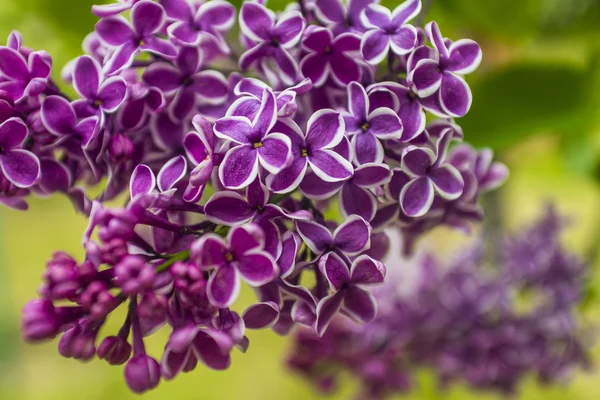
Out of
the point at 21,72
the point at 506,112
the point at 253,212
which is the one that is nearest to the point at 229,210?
the point at 253,212

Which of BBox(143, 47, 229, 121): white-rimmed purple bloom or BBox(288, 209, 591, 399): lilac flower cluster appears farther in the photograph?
BBox(288, 209, 591, 399): lilac flower cluster

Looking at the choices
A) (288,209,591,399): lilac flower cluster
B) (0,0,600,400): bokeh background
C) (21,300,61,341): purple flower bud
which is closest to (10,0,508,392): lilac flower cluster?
(21,300,61,341): purple flower bud

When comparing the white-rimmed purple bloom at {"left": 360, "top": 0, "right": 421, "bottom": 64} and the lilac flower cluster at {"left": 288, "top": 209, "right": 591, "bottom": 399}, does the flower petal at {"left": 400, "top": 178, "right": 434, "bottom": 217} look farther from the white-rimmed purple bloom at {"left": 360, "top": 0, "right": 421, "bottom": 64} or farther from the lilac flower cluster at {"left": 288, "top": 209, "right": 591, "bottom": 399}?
the lilac flower cluster at {"left": 288, "top": 209, "right": 591, "bottom": 399}

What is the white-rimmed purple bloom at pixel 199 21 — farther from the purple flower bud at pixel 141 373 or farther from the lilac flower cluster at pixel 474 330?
the lilac flower cluster at pixel 474 330

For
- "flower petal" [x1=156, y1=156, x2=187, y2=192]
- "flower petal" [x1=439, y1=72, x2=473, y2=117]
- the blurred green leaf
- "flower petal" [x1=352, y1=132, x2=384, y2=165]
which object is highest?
the blurred green leaf

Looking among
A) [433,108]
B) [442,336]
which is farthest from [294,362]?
[433,108]

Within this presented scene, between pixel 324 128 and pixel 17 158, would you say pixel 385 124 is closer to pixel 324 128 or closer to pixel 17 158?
pixel 324 128
